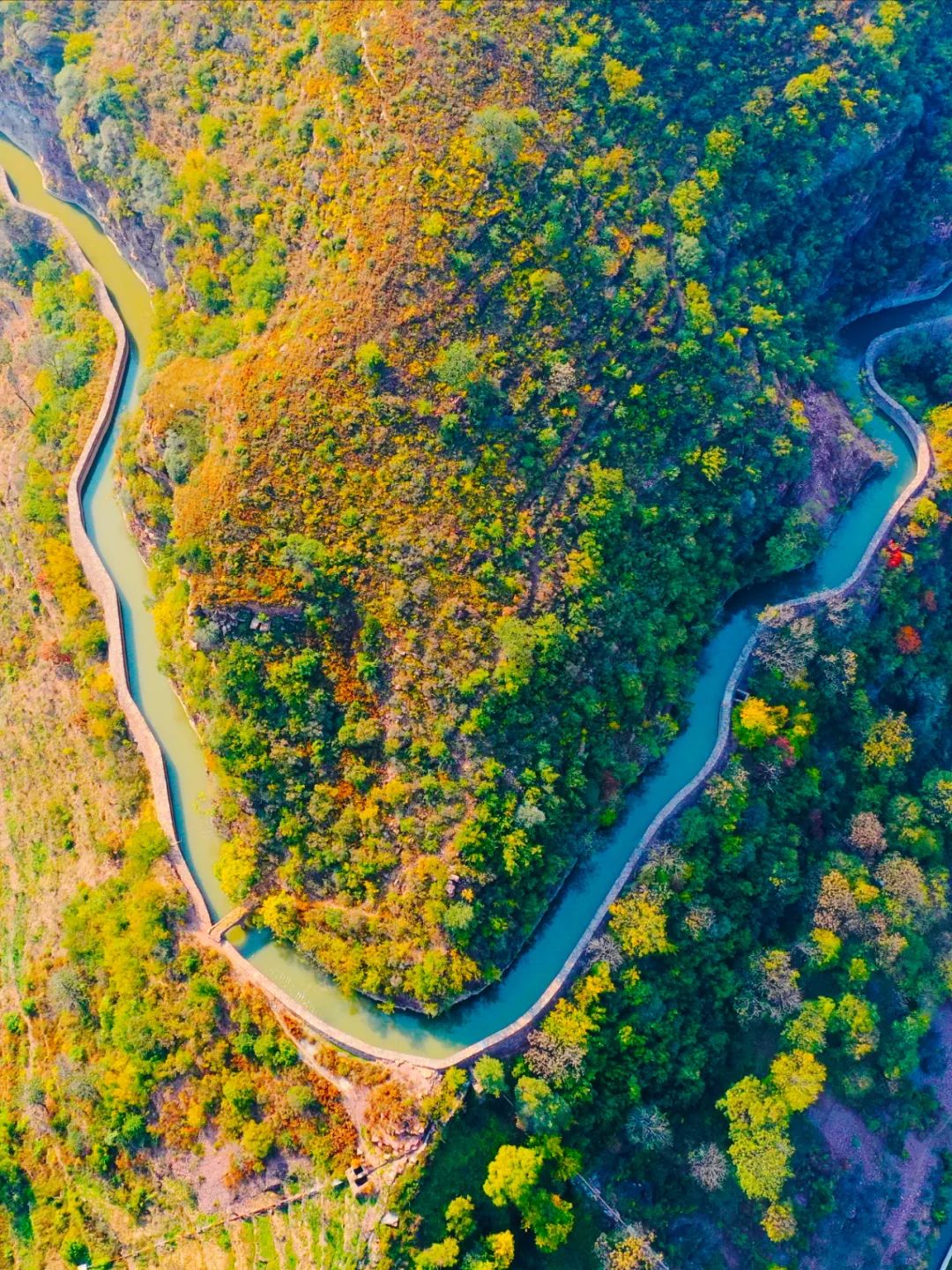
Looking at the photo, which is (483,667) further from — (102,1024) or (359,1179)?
(102,1024)

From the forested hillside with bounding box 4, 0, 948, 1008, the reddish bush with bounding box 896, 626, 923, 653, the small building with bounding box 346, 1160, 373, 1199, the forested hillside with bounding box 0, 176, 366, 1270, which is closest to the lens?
the small building with bounding box 346, 1160, 373, 1199

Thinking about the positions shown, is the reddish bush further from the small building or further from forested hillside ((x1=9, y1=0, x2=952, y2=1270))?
the small building

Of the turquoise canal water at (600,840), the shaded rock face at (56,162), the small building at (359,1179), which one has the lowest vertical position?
the small building at (359,1179)

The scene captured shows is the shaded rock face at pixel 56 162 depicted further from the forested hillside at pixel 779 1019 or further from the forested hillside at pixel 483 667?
the forested hillside at pixel 779 1019

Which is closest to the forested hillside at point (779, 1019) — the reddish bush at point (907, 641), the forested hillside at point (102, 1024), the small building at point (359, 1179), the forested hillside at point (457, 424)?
the reddish bush at point (907, 641)

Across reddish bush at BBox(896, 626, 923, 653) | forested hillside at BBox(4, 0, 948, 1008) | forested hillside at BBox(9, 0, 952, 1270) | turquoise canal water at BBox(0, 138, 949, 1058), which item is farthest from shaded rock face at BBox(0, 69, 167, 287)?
reddish bush at BBox(896, 626, 923, 653)

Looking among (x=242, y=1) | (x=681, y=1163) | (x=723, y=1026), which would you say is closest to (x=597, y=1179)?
(x=681, y=1163)

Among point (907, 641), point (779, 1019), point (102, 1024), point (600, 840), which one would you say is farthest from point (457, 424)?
point (779, 1019)
